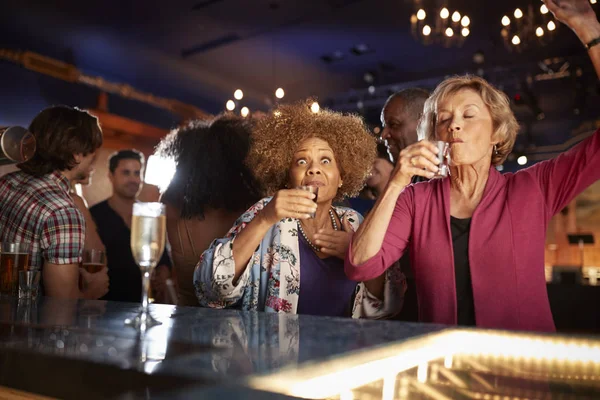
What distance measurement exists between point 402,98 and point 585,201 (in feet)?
32.6

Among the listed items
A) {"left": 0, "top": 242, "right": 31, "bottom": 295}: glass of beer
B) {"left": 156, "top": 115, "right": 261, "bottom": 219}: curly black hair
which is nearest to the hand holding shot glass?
{"left": 156, "top": 115, "right": 261, "bottom": 219}: curly black hair

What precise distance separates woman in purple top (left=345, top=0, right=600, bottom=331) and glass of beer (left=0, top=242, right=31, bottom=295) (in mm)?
1150

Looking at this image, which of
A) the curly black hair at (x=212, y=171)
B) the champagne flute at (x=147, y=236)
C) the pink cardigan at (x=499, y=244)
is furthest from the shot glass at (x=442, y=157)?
the curly black hair at (x=212, y=171)

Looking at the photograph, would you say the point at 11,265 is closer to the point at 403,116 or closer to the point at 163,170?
the point at 163,170

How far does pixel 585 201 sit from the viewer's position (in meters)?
11.7

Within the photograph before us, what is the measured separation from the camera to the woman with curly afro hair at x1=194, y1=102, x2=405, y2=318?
6.57ft

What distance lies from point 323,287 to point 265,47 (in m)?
→ 7.27

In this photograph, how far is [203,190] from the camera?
9.02 ft

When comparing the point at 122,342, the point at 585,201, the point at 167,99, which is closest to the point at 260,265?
the point at 122,342

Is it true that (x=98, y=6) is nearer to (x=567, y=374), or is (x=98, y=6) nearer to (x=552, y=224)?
(x=567, y=374)

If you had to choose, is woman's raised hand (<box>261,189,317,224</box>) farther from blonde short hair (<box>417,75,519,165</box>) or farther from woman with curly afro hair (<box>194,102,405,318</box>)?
blonde short hair (<box>417,75,519,165</box>)

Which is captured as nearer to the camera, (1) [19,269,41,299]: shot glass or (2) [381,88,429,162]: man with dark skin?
(1) [19,269,41,299]: shot glass

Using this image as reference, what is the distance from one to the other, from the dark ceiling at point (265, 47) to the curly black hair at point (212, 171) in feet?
15.4

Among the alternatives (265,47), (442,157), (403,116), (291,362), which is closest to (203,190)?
(403,116)
